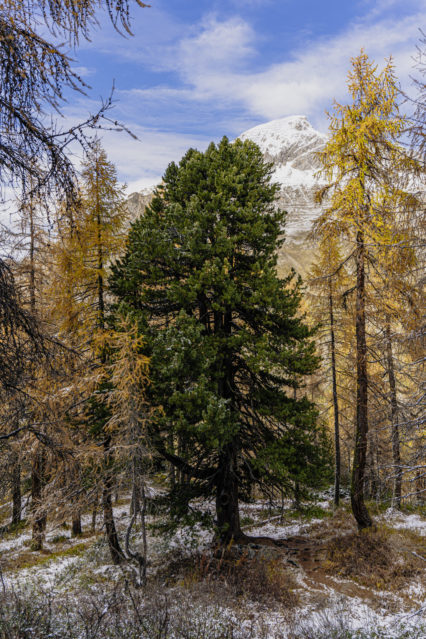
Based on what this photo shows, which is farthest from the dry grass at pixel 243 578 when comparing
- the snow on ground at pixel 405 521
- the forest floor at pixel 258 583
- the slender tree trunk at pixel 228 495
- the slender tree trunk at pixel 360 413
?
the snow on ground at pixel 405 521

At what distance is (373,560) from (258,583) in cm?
372

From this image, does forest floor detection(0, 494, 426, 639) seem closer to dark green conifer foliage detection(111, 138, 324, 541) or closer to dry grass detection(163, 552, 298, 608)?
dry grass detection(163, 552, 298, 608)

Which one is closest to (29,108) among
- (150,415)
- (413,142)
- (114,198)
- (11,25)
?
(11,25)

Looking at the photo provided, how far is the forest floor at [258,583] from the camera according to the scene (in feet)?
19.8

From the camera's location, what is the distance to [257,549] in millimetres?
10586

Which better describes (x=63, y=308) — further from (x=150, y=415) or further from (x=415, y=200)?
(x=415, y=200)

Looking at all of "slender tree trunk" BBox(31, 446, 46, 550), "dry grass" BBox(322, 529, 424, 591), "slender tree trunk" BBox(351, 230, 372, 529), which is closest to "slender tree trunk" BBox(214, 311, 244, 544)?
Result: "dry grass" BBox(322, 529, 424, 591)

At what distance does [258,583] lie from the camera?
26.4ft

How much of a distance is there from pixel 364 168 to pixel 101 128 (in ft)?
31.8

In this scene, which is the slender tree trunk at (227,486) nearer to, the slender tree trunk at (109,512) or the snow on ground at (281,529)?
the slender tree trunk at (109,512)

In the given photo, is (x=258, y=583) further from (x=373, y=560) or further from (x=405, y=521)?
(x=405, y=521)

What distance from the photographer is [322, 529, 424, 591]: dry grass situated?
8828 millimetres

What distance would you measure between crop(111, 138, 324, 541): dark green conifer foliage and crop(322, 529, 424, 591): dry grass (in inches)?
91.6

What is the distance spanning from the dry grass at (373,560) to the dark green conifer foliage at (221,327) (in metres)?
2.33
